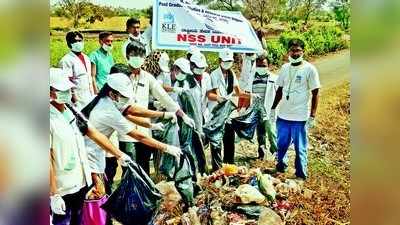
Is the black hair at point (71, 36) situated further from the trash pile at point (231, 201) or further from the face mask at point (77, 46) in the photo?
the trash pile at point (231, 201)

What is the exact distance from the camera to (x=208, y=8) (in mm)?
3852

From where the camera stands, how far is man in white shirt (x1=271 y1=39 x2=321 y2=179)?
13.2 ft

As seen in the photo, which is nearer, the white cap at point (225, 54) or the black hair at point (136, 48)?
the black hair at point (136, 48)

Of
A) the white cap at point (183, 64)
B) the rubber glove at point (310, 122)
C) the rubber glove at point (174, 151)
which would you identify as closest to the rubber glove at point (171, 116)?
the rubber glove at point (174, 151)

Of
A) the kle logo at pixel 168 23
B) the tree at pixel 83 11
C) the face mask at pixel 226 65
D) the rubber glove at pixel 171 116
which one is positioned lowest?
the rubber glove at pixel 171 116

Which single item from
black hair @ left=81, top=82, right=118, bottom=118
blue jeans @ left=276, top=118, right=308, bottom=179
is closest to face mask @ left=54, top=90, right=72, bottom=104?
black hair @ left=81, top=82, right=118, bottom=118

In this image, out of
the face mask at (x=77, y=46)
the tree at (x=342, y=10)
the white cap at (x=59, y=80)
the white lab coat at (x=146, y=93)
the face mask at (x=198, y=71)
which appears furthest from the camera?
the tree at (x=342, y=10)

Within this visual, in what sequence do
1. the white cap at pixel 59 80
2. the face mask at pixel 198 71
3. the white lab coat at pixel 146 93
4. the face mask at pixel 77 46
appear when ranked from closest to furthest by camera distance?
the white cap at pixel 59 80, the face mask at pixel 77 46, the white lab coat at pixel 146 93, the face mask at pixel 198 71

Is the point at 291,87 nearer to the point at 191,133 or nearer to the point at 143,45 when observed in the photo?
the point at 191,133

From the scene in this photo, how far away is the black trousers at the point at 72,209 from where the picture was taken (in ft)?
12.0

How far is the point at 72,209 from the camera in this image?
12.1ft

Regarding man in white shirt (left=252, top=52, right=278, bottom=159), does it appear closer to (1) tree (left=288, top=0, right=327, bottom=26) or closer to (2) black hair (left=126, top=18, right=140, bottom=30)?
(1) tree (left=288, top=0, right=327, bottom=26)

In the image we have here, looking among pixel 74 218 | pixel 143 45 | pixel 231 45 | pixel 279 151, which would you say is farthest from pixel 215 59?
pixel 74 218
